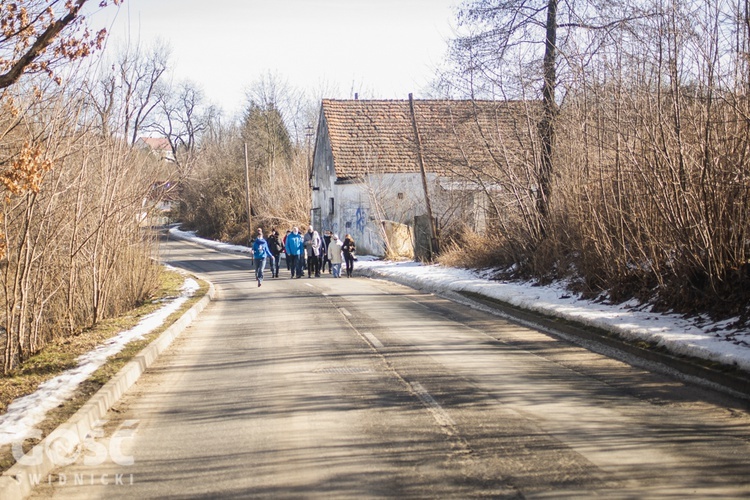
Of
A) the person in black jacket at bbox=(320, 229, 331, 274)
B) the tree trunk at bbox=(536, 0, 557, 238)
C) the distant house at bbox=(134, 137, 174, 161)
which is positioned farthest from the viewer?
the person in black jacket at bbox=(320, 229, 331, 274)

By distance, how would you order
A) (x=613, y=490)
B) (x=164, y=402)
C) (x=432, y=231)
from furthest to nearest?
(x=432, y=231) → (x=164, y=402) → (x=613, y=490)

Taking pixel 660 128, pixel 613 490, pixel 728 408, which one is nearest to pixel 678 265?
pixel 660 128

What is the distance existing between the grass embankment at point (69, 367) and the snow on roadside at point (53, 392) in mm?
88

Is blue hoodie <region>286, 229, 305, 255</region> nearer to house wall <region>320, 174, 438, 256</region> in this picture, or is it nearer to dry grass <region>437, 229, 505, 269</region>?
dry grass <region>437, 229, 505, 269</region>

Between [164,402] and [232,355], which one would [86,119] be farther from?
[164,402]

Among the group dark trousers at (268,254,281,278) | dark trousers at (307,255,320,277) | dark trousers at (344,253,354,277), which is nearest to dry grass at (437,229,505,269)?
dark trousers at (344,253,354,277)

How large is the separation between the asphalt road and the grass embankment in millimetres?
414

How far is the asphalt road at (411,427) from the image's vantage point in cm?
498

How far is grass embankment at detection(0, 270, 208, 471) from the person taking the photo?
687 cm

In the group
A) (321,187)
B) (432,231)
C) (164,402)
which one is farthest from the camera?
(321,187)

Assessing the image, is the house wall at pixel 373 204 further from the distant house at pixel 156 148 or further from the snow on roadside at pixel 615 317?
the snow on roadside at pixel 615 317

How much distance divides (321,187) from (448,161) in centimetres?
2203

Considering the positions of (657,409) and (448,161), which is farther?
(448,161)

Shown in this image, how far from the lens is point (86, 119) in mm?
12234
